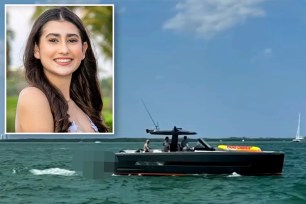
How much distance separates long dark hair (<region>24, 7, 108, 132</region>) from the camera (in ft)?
44.5

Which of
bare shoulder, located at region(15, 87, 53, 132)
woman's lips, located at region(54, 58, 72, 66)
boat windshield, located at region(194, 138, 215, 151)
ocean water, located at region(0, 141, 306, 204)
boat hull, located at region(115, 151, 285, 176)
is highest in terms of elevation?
woman's lips, located at region(54, 58, 72, 66)

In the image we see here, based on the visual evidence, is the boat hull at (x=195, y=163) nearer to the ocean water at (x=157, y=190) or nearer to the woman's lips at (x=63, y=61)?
the ocean water at (x=157, y=190)

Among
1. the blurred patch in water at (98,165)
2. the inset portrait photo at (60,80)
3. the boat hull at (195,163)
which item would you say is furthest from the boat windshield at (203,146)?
the inset portrait photo at (60,80)

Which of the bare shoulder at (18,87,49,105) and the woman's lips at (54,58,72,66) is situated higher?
the woman's lips at (54,58,72,66)

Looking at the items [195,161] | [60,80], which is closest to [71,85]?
[60,80]

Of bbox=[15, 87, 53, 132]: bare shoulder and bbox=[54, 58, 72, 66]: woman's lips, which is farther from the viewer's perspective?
bbox=[54, 58, 72, 66]: woman's lips

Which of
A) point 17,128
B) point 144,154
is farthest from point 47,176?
point 17,128

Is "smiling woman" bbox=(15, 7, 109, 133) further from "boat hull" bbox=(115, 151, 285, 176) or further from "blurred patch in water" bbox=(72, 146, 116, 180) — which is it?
"blurred patch in water" bbox=(72, 146, 116, 180)

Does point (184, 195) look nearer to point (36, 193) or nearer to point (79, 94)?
point (36, 193)

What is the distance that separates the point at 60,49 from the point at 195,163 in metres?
15.3

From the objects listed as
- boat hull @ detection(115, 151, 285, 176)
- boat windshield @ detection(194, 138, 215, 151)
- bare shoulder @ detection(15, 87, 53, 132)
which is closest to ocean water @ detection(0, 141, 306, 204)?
boat hull @ detection(115, 151, 285, 176)

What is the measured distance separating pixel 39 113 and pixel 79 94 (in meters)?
0.96

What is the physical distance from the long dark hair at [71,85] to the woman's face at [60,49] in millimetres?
91

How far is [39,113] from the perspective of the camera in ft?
44.4
